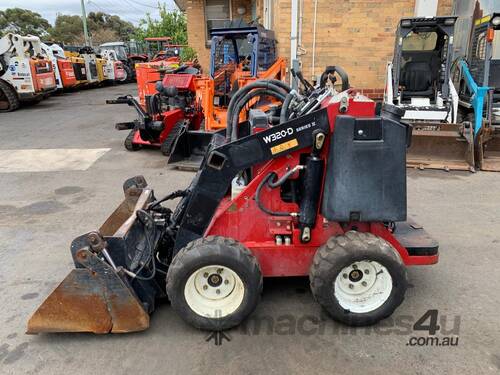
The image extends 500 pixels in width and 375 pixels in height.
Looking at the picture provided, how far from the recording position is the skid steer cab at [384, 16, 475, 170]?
7207mm

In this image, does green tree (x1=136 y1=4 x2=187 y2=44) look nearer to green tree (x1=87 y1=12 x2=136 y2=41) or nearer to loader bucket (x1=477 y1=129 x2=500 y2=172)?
loader bucket (x1=477 y1=129 x2=500 y2=172)

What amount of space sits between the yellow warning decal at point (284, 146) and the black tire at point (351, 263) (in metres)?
0.71

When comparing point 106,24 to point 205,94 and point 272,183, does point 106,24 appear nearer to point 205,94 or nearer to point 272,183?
point 205,94

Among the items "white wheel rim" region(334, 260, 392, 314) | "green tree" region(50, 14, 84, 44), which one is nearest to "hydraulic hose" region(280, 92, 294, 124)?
"white wheel rim" region(334, 260, 392, 314)

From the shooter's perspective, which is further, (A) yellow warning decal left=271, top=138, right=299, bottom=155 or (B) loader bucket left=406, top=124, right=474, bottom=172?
(B) loader bucket left=406, top=124, right=474, bottom=172

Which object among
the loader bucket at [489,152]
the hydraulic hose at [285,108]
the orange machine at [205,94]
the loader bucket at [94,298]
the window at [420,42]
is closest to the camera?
the loader bucket at [94,298]

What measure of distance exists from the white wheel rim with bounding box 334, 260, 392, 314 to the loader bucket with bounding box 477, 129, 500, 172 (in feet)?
15.9

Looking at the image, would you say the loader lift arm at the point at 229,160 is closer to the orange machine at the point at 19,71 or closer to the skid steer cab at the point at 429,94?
the skid steer cab at the point at 429,94

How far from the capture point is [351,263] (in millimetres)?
2916

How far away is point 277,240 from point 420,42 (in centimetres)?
825

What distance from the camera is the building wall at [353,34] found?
10.2 m

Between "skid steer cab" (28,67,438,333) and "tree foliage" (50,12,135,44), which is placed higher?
"tree foliage" (50,12,135,44)

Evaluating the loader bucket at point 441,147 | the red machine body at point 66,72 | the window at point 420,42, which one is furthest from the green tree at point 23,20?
the loader bucket at point 441,147

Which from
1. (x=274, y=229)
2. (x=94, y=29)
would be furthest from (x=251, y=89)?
(x=94, y=29)
